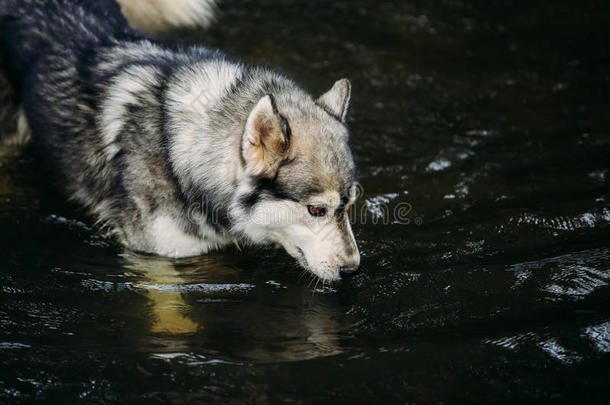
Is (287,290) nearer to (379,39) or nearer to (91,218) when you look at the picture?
(91,218)

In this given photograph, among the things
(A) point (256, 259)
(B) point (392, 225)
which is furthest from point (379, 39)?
(A) point (256, 259)

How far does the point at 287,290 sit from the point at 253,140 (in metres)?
1.19

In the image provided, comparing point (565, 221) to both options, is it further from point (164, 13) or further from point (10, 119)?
point (10, 119)

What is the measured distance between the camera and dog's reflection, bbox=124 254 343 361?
3785mm

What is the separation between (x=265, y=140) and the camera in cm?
389

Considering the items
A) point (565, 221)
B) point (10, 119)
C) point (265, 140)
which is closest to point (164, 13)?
point (10, 119)

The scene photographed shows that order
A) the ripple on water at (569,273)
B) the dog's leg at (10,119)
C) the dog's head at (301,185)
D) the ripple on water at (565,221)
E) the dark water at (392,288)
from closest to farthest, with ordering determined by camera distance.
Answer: the dark water at (392,288) < the dog's head at (301,185) < the ripple on water at (569,273) < the ripple on water at (565,221) < the dog's leg at (10,119)

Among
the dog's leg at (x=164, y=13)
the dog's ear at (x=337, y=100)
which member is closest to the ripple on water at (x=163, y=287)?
the dog's ear at (x=337, y=100)

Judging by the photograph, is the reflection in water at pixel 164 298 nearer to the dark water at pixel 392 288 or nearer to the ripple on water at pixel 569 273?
the dark water at pixel 392 288

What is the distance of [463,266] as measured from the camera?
15.1 ft

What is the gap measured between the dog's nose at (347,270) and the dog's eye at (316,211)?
0.39 meters

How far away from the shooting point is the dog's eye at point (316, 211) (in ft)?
13.1

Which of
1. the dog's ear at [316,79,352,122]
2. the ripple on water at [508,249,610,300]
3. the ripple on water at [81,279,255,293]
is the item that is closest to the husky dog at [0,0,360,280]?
the dog's ear at [316,79,352,122]

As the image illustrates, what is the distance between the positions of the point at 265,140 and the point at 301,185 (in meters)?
0.37
